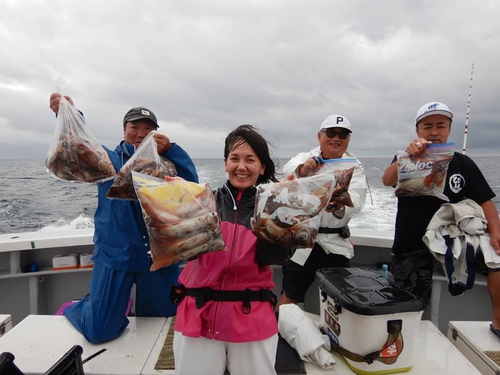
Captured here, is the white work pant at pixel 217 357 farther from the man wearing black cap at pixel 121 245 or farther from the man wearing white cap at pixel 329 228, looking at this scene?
the man wearing white cap at pixel 329 228

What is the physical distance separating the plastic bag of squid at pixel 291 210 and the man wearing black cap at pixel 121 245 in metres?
0.99

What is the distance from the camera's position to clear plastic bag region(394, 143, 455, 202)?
2.22 metres

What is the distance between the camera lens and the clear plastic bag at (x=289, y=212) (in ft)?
4.36

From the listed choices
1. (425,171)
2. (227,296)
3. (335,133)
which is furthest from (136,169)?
(425,171)

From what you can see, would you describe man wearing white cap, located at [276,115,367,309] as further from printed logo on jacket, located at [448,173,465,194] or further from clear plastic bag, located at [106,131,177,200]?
clear plastic bag, located at [106,131,177,200]

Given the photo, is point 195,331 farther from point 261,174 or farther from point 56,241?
point 56,241

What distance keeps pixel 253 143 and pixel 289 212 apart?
0.45m

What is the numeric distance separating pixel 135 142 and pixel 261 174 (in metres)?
1.12

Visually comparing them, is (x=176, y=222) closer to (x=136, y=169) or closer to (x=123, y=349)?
(x=136, y=169)

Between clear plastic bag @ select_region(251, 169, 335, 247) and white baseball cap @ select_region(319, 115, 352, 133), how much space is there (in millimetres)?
1234

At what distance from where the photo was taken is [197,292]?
1484 millimetres

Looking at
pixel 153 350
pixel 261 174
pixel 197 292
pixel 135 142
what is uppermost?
pixel 135 142

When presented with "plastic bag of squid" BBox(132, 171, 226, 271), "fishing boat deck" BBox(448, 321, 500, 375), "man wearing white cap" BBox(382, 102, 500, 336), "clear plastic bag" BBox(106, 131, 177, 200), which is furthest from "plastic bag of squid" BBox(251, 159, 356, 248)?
"fishing boat deck" BBox(448, 321, 500, 375)

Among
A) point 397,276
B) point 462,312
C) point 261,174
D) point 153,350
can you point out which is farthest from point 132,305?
point 462,312
